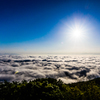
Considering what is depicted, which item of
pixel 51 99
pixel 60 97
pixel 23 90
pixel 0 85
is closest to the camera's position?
pixel 51 99

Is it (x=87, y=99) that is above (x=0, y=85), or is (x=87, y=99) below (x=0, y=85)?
below

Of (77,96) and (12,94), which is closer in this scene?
(12,94)

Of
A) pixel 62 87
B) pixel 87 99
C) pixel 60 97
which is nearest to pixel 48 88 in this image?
pixel 60 97

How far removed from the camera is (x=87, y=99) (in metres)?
21.3

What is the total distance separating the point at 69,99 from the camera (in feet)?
61.7

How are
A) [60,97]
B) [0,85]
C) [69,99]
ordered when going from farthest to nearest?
[0,85]
[69,99]
[60,97]

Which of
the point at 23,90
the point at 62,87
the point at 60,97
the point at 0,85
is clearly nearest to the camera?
the point at 60,97

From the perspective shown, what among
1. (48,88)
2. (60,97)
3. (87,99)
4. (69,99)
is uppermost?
(48,88)

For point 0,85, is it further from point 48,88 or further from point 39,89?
point 48,88

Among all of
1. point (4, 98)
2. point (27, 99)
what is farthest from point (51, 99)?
point (4, 98)

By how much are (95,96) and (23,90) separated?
64.8 ft

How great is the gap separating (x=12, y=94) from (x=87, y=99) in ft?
62.3

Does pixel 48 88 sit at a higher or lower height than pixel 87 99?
higher

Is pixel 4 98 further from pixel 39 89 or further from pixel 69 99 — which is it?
pixel 69 99
